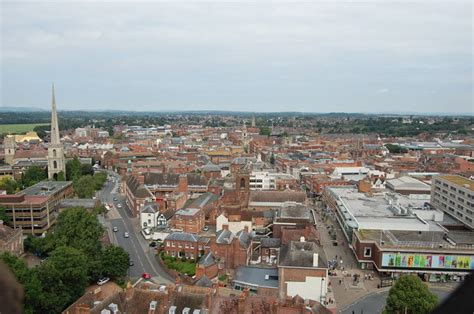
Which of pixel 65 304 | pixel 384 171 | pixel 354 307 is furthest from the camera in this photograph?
pixel 384 171

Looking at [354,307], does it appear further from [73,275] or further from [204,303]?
[73,275]

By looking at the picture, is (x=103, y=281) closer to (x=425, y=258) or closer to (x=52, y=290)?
(x=52, y=290)

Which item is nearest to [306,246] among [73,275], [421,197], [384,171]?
[73,275]

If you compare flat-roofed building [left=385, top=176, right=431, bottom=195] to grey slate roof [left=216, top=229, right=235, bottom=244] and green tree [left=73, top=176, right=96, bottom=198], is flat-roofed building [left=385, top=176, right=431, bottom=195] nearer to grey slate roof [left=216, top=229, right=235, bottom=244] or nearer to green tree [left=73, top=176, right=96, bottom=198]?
grey slate roof [left=216, top=229, right=235, bottom=244]

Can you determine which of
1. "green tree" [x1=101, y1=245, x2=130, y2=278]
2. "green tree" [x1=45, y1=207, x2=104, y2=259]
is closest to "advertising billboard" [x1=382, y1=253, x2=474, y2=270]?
"green tree" [x1=101, y1=245, x2=130, y2=278]

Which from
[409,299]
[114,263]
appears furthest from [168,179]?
[409,299]

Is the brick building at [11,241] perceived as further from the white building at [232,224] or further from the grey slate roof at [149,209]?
the white building at [232,224]
